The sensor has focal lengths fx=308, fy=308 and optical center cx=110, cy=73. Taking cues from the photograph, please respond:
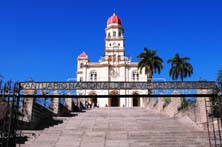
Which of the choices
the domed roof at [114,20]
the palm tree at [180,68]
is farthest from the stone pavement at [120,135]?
the domed roof at [114,20]

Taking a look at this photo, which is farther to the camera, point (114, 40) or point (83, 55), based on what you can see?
point (83, 55)

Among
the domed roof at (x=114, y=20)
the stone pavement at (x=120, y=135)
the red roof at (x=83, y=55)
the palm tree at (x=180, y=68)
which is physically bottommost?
the stone pavement at (x=120, y=135)

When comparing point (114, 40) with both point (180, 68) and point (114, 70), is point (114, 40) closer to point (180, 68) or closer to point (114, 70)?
point (114, 70)

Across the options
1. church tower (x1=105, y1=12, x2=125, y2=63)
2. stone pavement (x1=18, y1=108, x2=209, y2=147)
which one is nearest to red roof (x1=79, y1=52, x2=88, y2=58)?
church tower (x1=105, y1=12, x2=125, y2=63)

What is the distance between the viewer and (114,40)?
65.6m

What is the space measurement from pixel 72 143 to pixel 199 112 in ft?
27.4

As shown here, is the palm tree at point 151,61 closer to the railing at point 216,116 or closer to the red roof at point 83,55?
the red roof at point 83,55

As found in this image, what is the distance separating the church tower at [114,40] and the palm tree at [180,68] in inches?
591

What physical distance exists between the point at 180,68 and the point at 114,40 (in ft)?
68.1

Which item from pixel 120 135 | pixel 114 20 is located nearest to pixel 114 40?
pixel 114 20

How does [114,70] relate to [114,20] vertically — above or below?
below

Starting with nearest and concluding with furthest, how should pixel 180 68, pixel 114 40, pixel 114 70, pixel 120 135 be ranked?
pixel 120 135 → pixel 180 68 → pixel 114 70 → pixel 114 40

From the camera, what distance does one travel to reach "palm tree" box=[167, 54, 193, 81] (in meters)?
48.7

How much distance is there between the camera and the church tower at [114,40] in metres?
63.0
